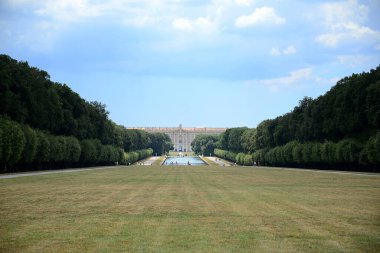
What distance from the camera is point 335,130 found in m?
73.8

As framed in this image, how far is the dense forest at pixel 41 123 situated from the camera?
5713 centimetres

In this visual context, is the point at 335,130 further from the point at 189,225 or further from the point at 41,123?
the point at 189,225

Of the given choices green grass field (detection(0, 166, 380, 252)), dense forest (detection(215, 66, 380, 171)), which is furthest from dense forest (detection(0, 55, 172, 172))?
green grass field (detection(0, 166, 380, 252))

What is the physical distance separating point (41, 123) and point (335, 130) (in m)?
35.8

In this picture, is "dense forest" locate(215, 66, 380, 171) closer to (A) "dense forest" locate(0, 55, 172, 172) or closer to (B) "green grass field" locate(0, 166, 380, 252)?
(A) "dense forest" locate(0, 55, 172, 172)

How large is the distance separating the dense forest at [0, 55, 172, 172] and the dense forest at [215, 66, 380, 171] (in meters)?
29.4

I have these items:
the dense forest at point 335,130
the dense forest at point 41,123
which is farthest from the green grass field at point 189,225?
the dense forest at point 335,130

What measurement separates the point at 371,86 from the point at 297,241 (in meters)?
51.4

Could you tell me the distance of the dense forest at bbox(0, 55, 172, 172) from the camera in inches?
2249

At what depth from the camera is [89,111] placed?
97375 millimetres

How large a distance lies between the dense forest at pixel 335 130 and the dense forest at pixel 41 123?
96.4 feet

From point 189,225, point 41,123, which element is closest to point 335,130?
point 41,123

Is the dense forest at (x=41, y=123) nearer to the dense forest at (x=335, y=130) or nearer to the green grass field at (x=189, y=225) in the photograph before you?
the dense forest at (x=335, y=130)

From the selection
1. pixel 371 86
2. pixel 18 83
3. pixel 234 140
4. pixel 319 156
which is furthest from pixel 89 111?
Answer: pixel 234 140
